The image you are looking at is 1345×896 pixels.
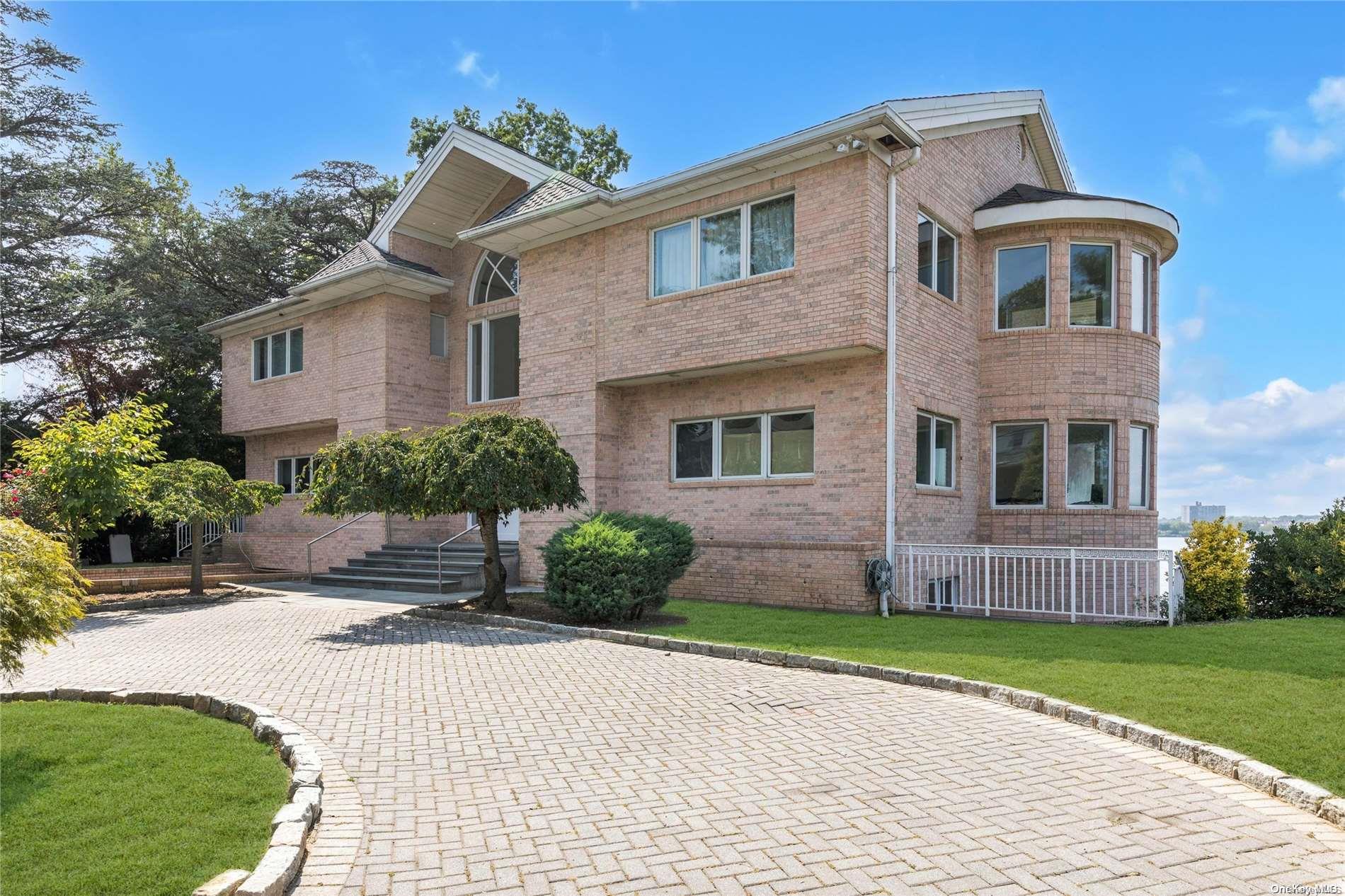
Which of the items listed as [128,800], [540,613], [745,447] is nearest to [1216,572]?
[745,447]

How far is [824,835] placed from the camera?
174 inches

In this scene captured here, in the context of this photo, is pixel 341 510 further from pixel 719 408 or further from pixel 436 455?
pixel 719 408

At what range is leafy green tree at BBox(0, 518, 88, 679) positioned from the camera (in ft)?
17.3

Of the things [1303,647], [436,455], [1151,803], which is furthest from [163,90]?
[1303,647]

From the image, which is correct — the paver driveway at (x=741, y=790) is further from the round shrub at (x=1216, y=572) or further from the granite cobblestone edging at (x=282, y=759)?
the round shrub at (x=1216, y=572)

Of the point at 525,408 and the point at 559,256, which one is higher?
the point at 559,256

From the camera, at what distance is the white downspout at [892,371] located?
→ 1332 cm

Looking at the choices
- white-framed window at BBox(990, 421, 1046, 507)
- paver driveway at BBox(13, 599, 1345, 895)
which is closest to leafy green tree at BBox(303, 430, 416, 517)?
paver driveway at BBox(13, 599, 1345, 895)

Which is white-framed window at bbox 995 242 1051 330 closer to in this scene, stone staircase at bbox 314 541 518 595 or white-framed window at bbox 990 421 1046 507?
white-framed window at bbox 990 421 1046 507

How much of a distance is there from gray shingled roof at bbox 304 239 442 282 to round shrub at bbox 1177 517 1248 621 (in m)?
16.2

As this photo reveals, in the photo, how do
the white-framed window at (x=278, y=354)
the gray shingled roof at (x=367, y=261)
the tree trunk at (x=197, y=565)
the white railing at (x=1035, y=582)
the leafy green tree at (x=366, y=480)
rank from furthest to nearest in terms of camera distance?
the white-framed window at (x=278, y=354), the gray shingled roof at (x=367, y=261), the tree trunk at (x=197, y=565), the leafy green tree at (x=366, y=480), the white railing at (x=1035, y=582)

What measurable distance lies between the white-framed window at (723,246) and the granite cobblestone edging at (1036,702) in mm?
6506

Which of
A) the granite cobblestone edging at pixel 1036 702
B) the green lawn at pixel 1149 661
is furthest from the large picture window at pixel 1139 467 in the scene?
the granite cobblestone edging at pixel 1036 702

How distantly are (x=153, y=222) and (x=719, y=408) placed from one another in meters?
25.2
